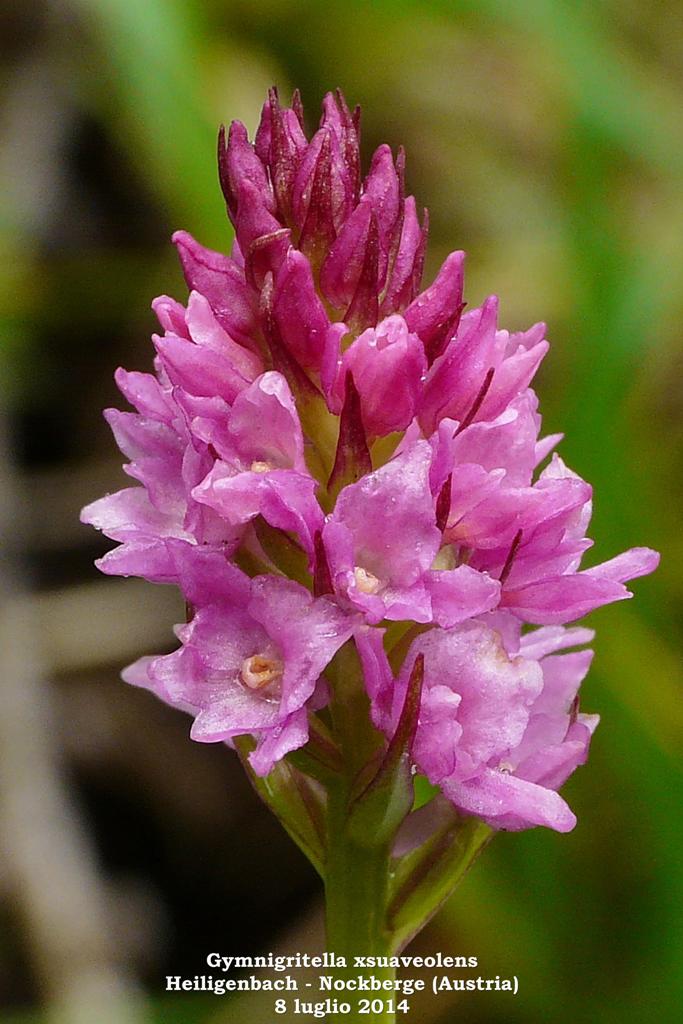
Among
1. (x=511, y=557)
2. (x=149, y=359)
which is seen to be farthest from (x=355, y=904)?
(x=149, y=359)

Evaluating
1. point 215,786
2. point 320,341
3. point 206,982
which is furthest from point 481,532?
point 215,786

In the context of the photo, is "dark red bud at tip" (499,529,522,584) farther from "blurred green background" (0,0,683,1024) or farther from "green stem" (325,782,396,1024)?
"blurred green background" (0,0,683,1024)

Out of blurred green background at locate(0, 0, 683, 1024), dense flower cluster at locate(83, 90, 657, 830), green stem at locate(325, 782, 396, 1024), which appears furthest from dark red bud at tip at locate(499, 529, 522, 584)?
blurred green background at locate(0, 0, 683, 1024)

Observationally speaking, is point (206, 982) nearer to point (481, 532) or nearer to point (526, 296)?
point (481, 532)

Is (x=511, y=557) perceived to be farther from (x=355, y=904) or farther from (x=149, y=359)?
(x=149, y=359)

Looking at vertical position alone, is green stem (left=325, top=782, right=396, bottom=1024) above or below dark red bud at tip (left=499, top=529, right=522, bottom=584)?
below

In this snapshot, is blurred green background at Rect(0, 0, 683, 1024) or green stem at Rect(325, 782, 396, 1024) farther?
blurred green background at Rect(0, 0, 683, 1024)

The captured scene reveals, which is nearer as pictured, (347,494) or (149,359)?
(347,494)

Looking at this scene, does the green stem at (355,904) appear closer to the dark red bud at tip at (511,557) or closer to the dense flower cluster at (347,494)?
the dense flower cluster at (347,494)
